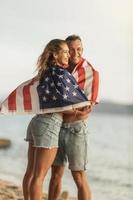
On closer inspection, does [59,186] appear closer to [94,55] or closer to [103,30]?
[94,55]

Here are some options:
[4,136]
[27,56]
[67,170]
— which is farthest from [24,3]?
[67,170]

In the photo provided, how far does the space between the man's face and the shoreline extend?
625mm

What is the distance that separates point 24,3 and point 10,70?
334mm

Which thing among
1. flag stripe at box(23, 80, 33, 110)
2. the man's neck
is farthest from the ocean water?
the man's neck

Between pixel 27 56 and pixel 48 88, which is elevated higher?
pixel 27 56

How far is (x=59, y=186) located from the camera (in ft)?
6.53

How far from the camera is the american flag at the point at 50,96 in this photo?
1.80 meters

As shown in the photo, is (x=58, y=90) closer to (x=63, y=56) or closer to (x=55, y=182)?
(x=63, y=56)

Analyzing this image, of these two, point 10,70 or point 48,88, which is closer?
point 48,88

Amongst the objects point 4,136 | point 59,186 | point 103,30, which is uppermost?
point 103,30

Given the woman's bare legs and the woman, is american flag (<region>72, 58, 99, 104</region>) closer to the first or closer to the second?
the woman

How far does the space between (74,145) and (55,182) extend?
236mm

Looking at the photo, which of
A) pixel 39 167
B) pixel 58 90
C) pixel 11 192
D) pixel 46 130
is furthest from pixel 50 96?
pixel 11 192

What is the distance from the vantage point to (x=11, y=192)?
6.60 feet
